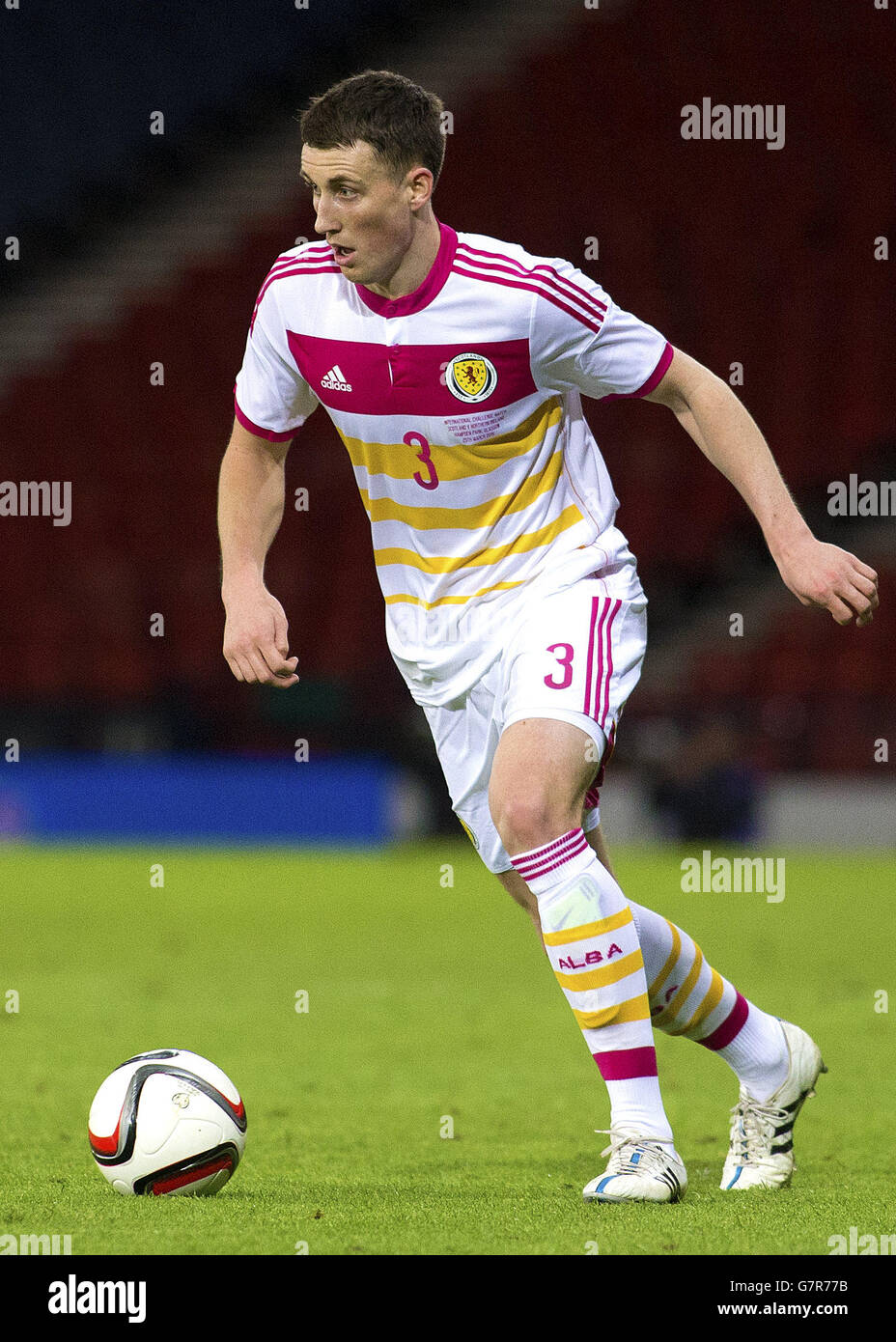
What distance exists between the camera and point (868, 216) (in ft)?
55.1

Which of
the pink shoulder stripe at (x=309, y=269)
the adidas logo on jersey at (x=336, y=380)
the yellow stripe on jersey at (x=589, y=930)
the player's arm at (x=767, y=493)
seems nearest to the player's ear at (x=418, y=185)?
the pink shoulder stripe at (x=309, y=269)

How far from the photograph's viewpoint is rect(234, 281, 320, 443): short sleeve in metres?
4.31

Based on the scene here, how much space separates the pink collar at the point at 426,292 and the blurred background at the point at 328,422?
979 cm

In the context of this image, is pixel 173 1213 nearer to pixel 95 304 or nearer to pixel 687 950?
pixel 687 950

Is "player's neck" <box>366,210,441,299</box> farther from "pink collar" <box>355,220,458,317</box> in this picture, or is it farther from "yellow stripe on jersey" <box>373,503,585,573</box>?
"yellow stripe on jersey" <box>373,503,585,573</box>

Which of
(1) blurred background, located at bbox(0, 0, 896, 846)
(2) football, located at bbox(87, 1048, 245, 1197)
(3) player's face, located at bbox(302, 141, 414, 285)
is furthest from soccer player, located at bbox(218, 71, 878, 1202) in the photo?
(1) blurred background, located at bbox(0, 0, 896, 846)

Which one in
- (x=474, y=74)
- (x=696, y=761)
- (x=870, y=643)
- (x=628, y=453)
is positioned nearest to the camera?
(x=696, y=761)

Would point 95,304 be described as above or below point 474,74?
below

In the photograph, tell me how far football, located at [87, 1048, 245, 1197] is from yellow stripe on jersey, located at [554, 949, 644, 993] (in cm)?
82

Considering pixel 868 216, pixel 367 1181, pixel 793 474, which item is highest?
pixel 868 216

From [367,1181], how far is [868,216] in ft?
46.9

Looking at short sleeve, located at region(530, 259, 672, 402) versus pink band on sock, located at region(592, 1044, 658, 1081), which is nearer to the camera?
pink band on sock, located at region(592, 1044, 658, 1081)

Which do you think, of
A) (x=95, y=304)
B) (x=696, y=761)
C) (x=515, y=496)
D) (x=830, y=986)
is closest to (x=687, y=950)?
(x=515, y=496)

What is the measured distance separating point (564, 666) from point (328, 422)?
523 inches
